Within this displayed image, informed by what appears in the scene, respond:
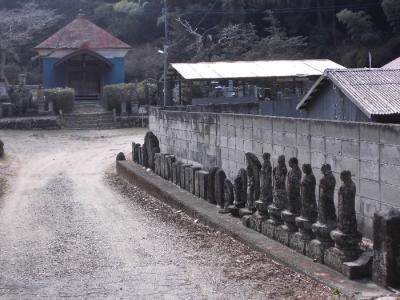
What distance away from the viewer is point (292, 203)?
29.3 ft

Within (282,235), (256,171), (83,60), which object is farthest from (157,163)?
(83,60)

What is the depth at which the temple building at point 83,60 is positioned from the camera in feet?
154

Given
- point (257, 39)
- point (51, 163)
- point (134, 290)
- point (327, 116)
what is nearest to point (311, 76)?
point (327, 116)

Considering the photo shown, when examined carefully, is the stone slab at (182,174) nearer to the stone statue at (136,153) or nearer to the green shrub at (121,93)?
the stone statue at (136,153)

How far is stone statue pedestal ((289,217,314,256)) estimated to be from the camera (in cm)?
840

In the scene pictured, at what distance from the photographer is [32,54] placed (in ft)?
187

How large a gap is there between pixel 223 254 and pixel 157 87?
107 feet

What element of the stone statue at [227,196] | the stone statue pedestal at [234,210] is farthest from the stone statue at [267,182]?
the stone statue at [227,196]

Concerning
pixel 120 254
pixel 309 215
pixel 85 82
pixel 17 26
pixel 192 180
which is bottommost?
pixel 120 254

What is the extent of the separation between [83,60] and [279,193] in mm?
39433

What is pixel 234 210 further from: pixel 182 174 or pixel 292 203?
pixel 182 174

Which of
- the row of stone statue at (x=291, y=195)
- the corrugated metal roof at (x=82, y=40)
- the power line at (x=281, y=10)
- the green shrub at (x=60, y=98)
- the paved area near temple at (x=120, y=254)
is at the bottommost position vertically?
the paved area near temple at (x=120, y=254)

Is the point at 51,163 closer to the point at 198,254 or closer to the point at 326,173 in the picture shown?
the point at 198,254

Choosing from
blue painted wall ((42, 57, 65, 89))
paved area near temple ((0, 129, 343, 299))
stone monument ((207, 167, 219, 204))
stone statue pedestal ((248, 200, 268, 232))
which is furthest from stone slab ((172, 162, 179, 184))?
blue painted wall ((42, 57, 65, 89))
